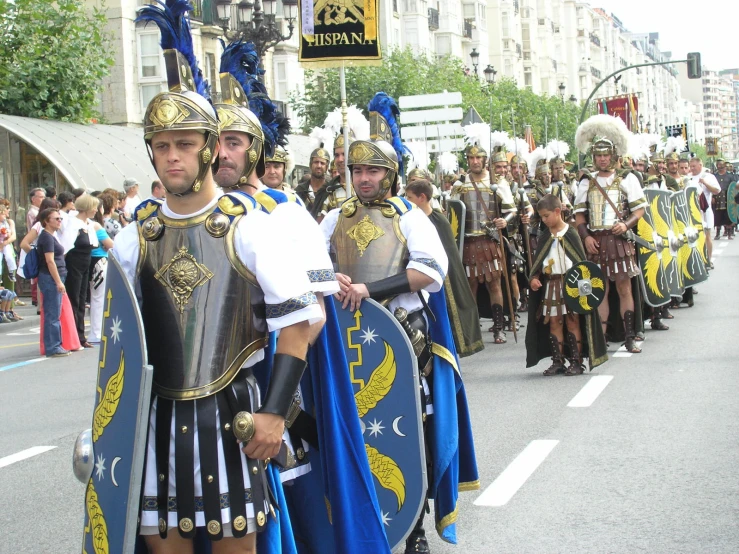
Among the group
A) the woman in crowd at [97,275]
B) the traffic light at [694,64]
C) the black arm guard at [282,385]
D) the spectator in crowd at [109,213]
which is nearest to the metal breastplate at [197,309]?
the black arm guard at [282,385]

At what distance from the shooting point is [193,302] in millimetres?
3369

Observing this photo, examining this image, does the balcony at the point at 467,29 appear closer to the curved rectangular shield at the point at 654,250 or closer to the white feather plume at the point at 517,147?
the white feather plume at the point at 517,147

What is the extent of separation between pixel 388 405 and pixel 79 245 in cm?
943

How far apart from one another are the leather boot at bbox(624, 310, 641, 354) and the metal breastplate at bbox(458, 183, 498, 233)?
2.36 m

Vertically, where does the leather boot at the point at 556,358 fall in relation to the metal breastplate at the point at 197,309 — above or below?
below

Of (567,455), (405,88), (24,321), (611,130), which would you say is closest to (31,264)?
(24,321)

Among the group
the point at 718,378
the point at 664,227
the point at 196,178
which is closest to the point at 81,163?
the point at 664,227

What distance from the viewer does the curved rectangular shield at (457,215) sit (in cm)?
1267

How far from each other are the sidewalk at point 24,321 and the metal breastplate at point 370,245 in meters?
11.7

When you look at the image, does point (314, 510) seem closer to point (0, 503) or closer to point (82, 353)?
point (0, 503)

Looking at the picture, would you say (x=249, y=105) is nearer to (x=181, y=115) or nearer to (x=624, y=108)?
(x=181, y=115)

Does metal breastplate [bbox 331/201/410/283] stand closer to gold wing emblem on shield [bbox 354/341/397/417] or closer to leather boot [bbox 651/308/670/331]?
gold wing emblem on shield [bbox 354/341/397/417]

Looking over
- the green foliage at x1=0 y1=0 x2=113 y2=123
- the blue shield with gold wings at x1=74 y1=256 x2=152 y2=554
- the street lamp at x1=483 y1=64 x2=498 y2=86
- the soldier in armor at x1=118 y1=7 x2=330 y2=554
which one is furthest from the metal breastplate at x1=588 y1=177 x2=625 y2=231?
the street lamp at x1=483 y1=64 x2=498 y2=86

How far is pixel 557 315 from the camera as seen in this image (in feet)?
33.6
